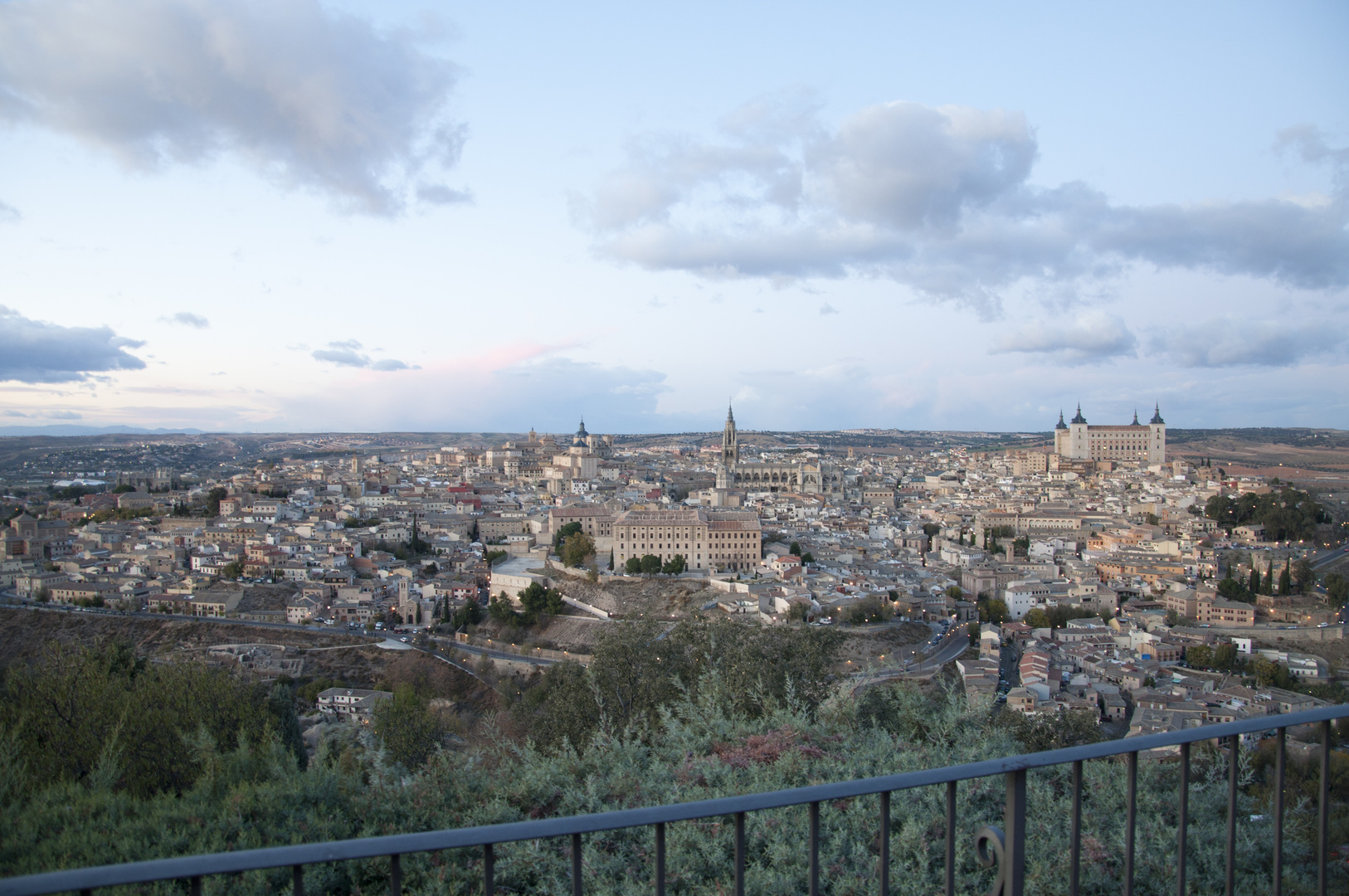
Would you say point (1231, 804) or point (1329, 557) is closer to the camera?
point (1231, 804)

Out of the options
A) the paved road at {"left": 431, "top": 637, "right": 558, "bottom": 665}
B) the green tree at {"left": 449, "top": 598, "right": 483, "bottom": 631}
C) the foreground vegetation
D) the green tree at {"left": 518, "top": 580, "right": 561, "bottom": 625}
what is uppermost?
the foreground vegetation

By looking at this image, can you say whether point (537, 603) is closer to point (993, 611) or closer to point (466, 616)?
point (466, 616)

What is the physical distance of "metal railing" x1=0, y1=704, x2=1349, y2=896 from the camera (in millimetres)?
1028

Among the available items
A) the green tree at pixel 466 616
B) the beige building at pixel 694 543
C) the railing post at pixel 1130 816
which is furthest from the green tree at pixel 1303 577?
the railing post at pixel 1130 816

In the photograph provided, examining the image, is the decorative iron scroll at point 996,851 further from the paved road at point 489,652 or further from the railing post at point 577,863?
the paved road at point 489,652

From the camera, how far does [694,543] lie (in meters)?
28.5

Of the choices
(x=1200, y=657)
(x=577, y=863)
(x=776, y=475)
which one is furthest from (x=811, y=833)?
(x=776, y=475)

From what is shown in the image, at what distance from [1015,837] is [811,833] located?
450mm

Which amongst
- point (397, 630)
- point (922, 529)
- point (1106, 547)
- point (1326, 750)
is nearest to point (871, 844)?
point (1326, 750)

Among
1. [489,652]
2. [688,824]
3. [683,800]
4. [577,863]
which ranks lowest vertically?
[489,652]

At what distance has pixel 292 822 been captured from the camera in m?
3.02

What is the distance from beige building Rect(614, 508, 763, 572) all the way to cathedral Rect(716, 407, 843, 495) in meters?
23.4

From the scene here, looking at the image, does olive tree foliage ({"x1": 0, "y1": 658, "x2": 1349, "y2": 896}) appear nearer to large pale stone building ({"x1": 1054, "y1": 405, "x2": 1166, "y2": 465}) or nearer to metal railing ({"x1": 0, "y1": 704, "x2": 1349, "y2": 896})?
metal railing ({"x1": 0, "y1": 704, "x2": 1349, "y2": 896})

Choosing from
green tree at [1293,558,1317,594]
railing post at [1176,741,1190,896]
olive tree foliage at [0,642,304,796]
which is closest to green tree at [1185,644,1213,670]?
green tree at [1293,558,1317,594]
